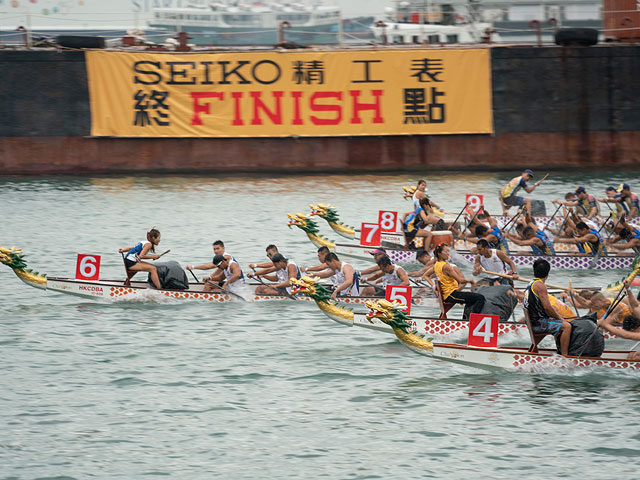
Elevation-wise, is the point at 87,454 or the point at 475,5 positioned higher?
the point at 475,5

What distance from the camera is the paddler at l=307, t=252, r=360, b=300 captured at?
20.2 metres

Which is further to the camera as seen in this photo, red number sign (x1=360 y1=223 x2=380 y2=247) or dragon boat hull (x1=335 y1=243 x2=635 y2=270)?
red number sign (x1=360 y1=223 x2=380 y2=247)

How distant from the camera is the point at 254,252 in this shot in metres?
27.5

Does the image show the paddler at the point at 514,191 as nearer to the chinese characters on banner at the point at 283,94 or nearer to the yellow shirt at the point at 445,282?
the chinese characters on banner at the point at 283,94

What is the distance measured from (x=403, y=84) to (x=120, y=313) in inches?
787

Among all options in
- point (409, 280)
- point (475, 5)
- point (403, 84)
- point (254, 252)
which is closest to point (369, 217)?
point (254, 252)

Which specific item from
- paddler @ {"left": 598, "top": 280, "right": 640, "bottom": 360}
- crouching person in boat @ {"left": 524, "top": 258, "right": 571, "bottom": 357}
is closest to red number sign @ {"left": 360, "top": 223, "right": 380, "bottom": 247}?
crouching person in boat @ {"left": 524, "top": 258, "right": 571, "bottom": 357}

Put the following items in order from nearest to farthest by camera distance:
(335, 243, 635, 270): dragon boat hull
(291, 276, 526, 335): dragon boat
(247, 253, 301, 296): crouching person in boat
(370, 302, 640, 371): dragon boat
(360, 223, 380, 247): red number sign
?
(370, 302, 640, 371): dragon boat, (291, 276, 526, 335): dragon boat, (247, 253, 301, 296): crouching person in boat, (335, 243, 635, 270): dragon boat hull, (360, 223, 380, 247): red number sign

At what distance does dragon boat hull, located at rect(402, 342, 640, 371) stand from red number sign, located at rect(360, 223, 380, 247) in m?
9.78

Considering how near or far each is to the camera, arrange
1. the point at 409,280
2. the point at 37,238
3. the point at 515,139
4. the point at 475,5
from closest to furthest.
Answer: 1. the point at 409,280
2. the point at 37,238
3. the point at 515,139
4. the point at 475,5

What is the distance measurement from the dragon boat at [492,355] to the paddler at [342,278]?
3.28 metres

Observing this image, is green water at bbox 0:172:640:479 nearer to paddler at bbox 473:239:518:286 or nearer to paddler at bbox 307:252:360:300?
paddler at bbox 307:252:360:300

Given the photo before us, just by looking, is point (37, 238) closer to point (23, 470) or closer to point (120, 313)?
point (120, 313)

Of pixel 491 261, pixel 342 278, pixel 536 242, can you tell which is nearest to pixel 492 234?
pixel 491 261
